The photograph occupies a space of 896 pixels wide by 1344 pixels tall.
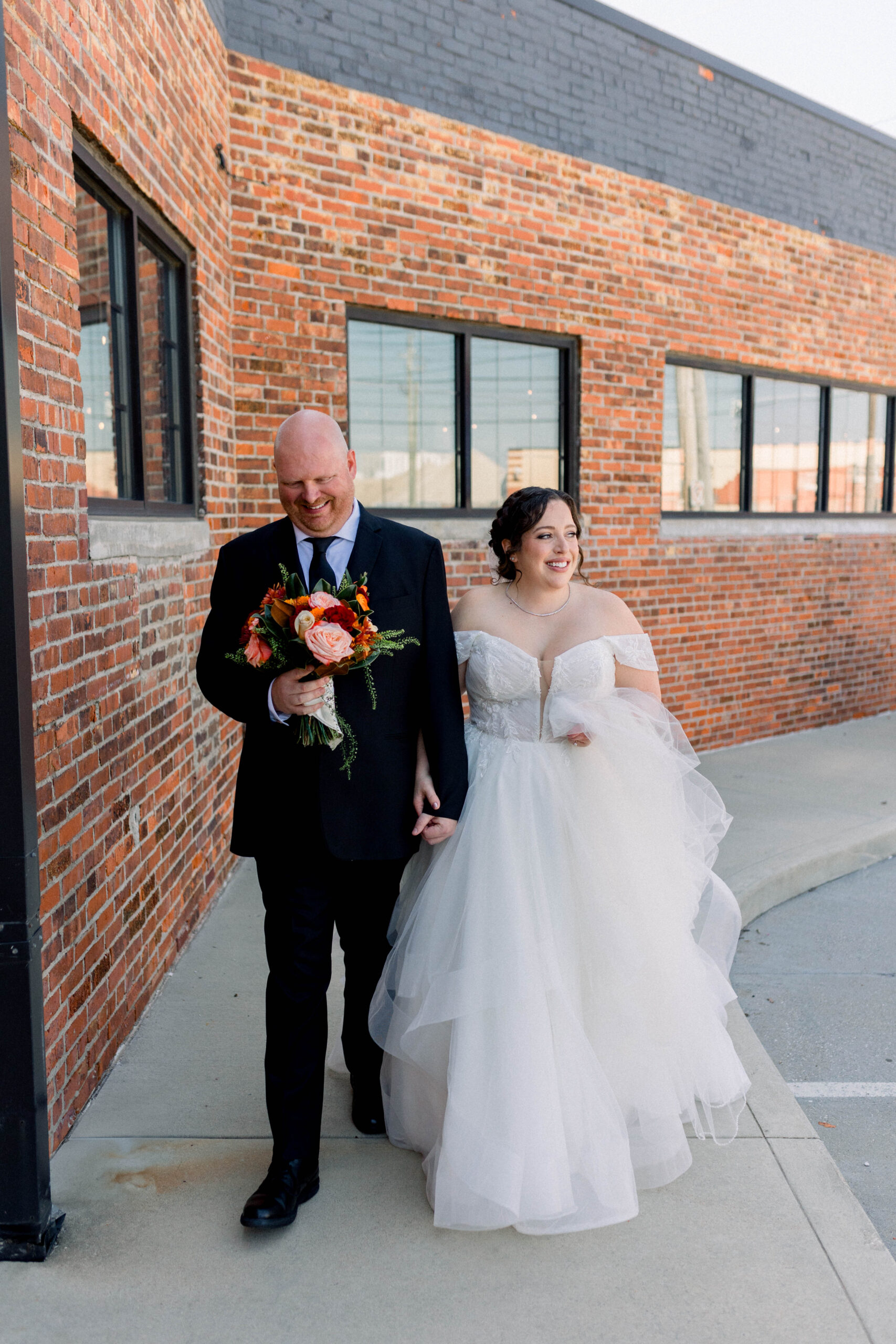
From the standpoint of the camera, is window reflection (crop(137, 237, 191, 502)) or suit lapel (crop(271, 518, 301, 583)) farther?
window reflection (crop(137, 237, 191, 502))

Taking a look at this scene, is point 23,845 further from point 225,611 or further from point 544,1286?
point 544,1286

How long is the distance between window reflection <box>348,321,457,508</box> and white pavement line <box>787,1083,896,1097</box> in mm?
4633

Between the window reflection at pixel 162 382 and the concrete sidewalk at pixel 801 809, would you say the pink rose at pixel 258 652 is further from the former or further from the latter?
the concrete sidewalk at pixel 801 809

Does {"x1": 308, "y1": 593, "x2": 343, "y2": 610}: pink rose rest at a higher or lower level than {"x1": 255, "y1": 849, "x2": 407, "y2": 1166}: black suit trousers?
higher

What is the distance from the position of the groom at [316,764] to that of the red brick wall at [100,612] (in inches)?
21.4

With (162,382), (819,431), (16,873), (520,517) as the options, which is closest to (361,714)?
(520,517)

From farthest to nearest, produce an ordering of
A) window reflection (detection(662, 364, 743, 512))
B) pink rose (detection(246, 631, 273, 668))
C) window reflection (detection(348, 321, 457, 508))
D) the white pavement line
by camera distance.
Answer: window reflection (detection(662, 364, 743, 512)), window reflection (detection(348, 321, 457, 508)), the white pavement line, pink rose (detection(246, 631, 273, 668))

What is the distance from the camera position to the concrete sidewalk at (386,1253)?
8.41 ft

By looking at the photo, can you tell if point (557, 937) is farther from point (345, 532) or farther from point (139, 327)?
point (139, 327)

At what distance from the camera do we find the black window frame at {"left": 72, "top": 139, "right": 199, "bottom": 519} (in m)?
4.16

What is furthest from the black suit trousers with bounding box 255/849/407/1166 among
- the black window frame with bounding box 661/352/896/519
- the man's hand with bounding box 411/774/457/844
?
the black window frame with bounding box 661/352/896/519

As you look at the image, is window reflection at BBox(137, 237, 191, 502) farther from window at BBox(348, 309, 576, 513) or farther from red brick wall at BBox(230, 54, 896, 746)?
window at BBox(348, 309, 576, 513)

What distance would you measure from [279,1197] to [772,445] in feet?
30.0

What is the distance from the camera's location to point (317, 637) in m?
2.57
